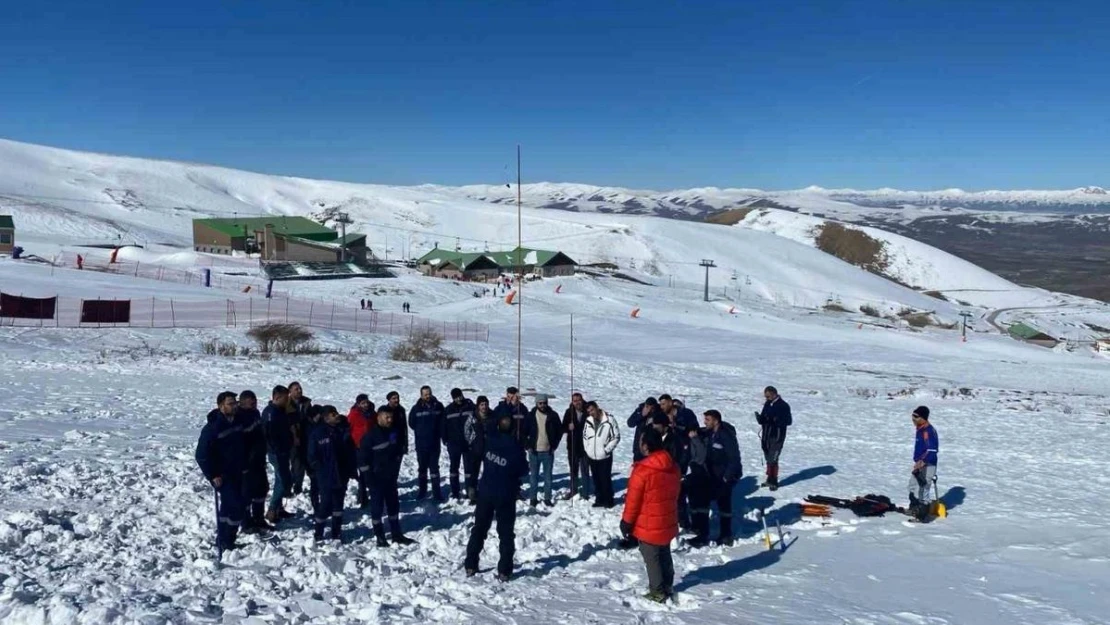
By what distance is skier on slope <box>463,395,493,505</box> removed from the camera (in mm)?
10836

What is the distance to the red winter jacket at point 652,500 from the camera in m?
7.88

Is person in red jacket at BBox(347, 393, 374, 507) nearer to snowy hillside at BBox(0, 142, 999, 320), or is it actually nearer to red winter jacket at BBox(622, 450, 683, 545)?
red winter jacket at BBox(622, 450, 683, 545)

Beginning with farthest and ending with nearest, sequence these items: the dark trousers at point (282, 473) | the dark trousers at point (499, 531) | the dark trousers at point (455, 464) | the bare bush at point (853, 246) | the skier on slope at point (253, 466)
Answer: the bare bush at point (853, 246) < the dark trousers at point (455, 464) < the dark trousers at point (282, 473) < the skier on slope at point (253, 466) < the dark trousers at point (499, 531)

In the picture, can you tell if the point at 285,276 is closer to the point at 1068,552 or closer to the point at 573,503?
the point at 573,503

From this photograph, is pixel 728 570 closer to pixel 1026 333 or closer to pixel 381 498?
pixel 381 498

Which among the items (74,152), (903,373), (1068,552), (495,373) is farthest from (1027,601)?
(74,152)

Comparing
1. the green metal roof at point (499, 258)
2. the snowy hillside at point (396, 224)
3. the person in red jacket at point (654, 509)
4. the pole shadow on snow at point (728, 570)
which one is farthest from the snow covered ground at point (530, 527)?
the snowy hillside at point (396, 224)

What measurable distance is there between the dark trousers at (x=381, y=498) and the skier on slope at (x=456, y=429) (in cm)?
196

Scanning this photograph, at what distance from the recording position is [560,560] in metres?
9.23

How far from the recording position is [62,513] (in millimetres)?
9195

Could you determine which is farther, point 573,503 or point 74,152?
point 74,152

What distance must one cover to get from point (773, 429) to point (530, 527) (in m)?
4.59

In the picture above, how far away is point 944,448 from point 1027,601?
9701 millimetres

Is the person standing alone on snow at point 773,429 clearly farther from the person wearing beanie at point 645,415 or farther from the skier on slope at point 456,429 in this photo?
the skier on slope at point 456,429
